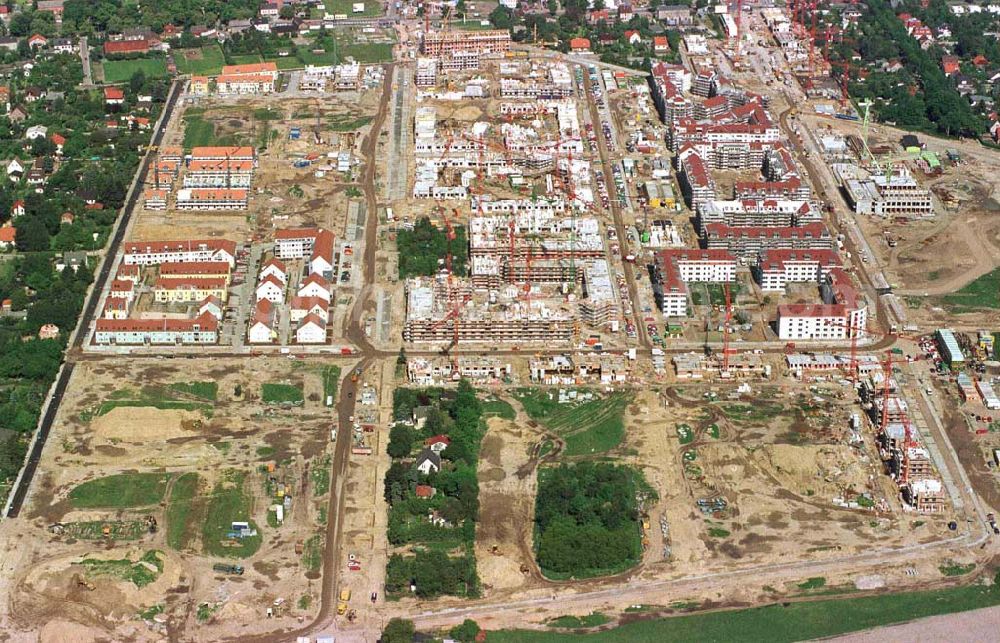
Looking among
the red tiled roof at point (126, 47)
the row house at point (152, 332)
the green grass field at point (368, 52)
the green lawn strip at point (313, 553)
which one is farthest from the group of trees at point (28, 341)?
the green grass field at point (368, 52)

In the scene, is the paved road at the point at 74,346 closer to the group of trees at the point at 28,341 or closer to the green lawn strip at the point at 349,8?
the group of trees at the point at 28,341

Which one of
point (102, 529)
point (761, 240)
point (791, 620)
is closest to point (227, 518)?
point (102, 529)

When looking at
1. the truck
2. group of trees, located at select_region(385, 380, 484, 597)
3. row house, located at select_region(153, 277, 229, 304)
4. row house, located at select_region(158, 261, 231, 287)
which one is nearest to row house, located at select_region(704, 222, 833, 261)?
group of trees, located at select_region(385, 380, 484, 597)

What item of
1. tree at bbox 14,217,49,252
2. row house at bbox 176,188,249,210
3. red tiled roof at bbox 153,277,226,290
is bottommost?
row house at bbox 176,188,249,210

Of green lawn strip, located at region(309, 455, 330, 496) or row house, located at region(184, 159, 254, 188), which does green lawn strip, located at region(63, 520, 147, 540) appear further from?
row house, located at region(184, 159, 254, 188)

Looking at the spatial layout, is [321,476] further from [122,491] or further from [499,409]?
[499,409]
